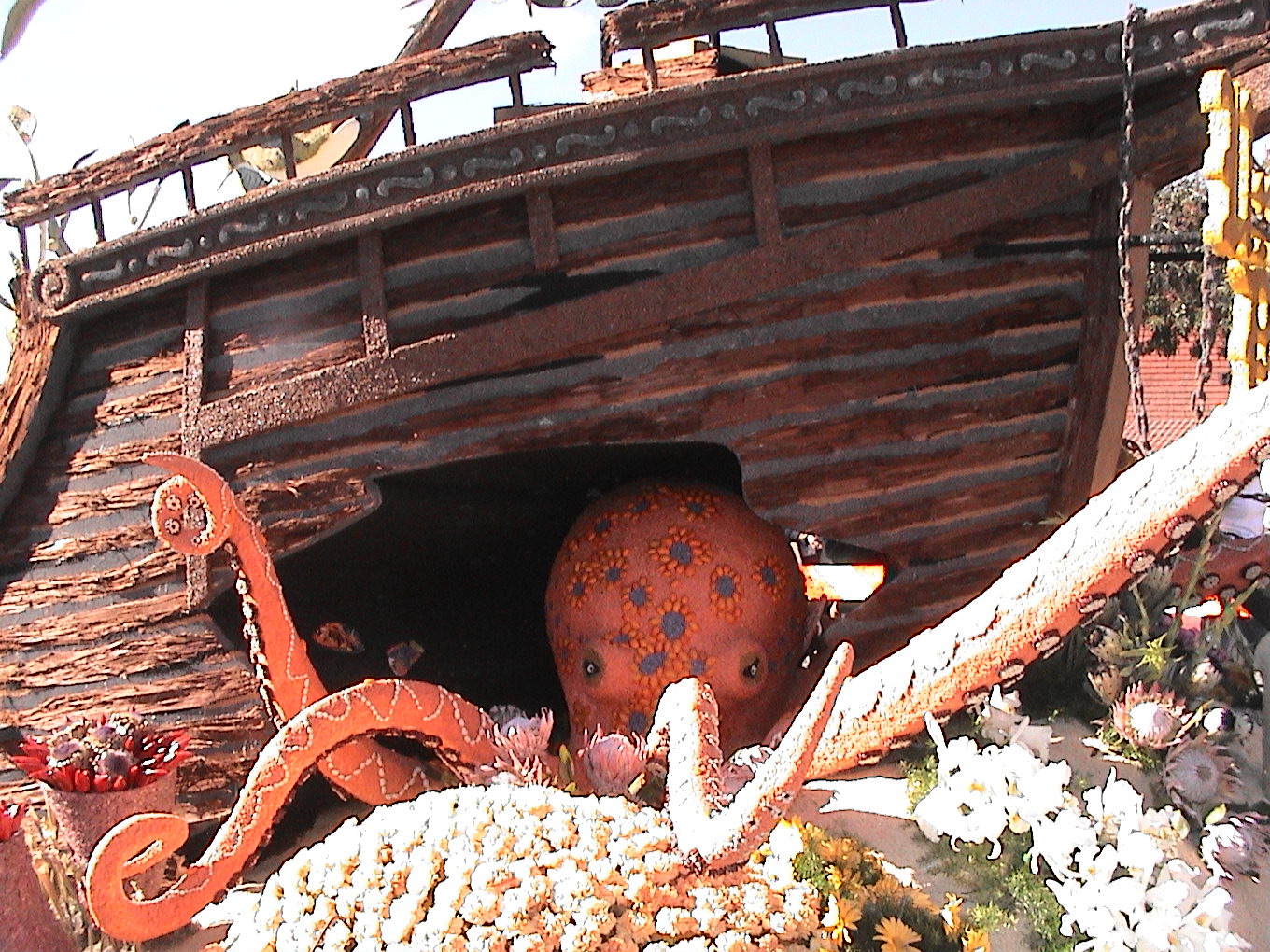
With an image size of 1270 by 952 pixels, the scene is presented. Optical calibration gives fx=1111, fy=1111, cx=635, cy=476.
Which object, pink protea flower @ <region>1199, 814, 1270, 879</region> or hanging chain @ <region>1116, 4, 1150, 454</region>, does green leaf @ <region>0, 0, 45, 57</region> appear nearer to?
hanging chain @ <region>1116, 4, 1150, 454</region>

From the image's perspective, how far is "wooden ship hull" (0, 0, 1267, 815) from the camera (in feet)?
10.1

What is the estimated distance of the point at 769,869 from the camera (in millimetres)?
1986

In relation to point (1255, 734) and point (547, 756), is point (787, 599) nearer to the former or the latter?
point (547, 756)

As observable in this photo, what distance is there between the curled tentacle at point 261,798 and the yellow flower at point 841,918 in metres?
1.09

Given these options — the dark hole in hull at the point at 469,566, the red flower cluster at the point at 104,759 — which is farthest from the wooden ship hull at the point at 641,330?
the dark hole in hull at the point at 469,566

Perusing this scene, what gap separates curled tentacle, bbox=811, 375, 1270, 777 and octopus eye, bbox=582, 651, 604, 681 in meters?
1.00

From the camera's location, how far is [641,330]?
311 centimetres

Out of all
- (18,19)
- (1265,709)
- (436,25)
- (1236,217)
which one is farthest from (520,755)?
(18,19)

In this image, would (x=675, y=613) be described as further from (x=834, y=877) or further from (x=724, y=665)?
(x=834, y=877)

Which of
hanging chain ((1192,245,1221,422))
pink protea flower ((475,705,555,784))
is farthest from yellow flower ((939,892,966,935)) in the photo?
hanging chain ((1192,245,1221,422))

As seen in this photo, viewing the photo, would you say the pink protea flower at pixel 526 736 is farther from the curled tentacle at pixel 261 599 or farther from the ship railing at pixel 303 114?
the ship railing at pixel 303 114

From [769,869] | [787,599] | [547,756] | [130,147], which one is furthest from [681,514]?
[130,147]

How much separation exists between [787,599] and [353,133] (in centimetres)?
368

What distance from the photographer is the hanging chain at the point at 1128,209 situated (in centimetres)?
307
